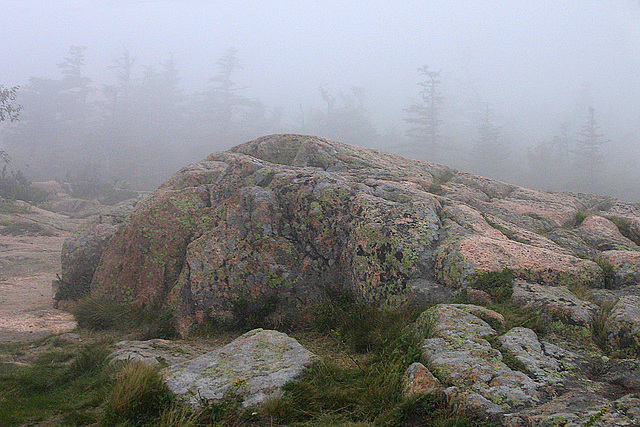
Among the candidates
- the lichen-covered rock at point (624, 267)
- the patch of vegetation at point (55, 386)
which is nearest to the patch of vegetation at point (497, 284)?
the lichen-covered rock at point (624, 267)

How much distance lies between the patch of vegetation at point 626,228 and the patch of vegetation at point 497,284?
18.0 feet

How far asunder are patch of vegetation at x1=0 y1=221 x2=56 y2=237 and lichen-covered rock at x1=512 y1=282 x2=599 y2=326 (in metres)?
22.5

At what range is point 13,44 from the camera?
135000mm

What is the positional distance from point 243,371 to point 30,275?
13488 mm

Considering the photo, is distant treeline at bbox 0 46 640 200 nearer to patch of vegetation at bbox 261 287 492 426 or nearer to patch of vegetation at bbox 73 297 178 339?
patch of vegetation at bbox 73 297 178 339

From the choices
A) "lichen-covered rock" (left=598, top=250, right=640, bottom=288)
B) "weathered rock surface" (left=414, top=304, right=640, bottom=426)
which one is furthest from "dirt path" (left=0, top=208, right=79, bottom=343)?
"lichen-covered rock" (left=598, top=250, right=640, bottom=288)

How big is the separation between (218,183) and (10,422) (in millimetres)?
6621

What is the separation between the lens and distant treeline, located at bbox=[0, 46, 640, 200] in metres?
55.3

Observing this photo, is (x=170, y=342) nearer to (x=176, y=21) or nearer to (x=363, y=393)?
(x=363, y=393)

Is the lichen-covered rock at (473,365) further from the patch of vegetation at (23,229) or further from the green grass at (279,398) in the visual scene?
the patch of vegetation at (23,229)

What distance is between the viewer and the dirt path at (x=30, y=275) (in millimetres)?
8500

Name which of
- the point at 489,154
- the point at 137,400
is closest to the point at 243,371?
the point at 137,400

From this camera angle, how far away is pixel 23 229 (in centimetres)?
1958

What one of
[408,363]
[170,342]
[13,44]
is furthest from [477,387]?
[13,44]
